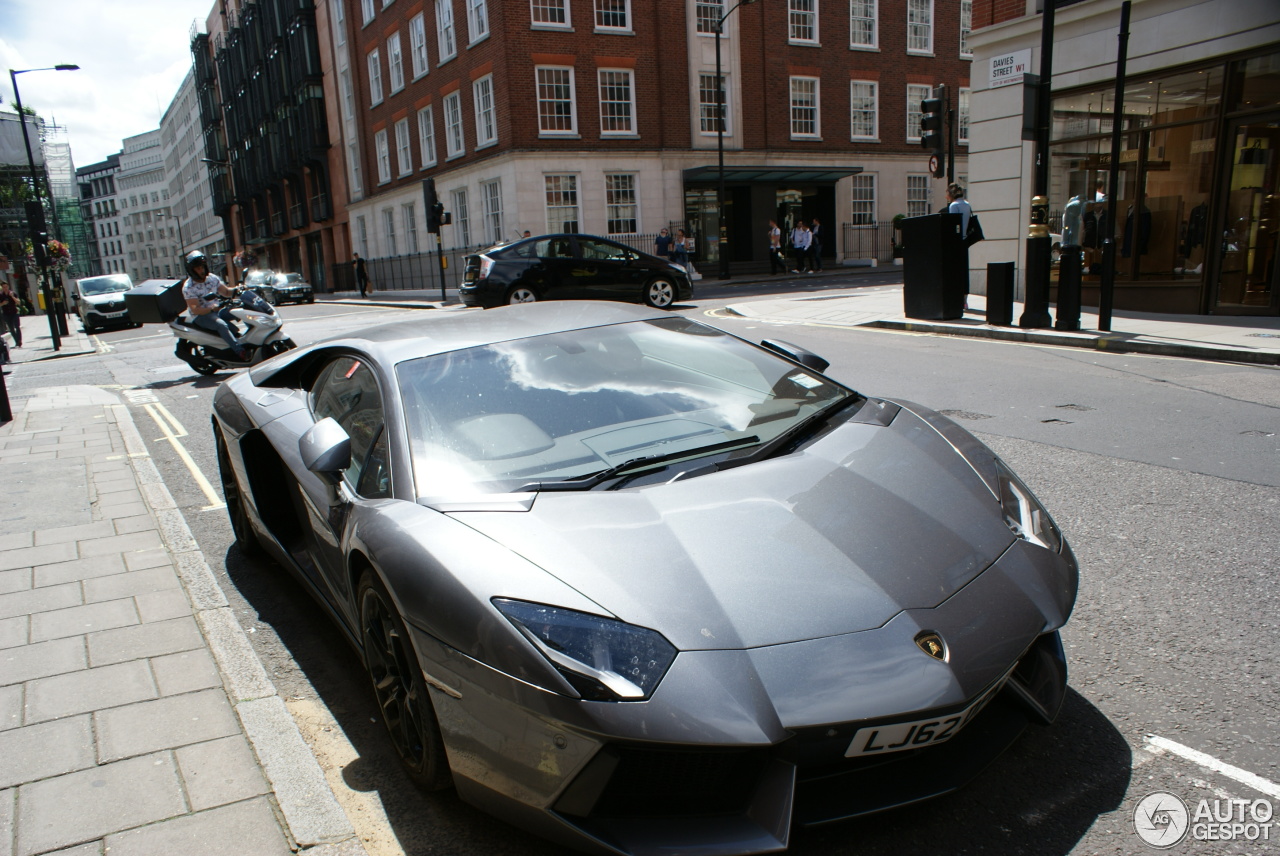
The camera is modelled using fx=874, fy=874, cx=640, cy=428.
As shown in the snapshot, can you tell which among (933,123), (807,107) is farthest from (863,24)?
(933,123)

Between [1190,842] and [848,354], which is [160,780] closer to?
[1190,842]

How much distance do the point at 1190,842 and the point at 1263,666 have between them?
40.2 inches

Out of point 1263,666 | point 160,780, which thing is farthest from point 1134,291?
point 160,780

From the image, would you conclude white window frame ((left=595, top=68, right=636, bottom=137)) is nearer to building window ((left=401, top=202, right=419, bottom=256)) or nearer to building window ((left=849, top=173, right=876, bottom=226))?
building window ((left=849, top=173, right=876, bottom=226))

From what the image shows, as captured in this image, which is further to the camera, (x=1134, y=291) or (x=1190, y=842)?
(x=1134, y=291)

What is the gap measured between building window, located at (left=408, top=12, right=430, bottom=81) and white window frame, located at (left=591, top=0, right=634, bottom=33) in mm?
7890

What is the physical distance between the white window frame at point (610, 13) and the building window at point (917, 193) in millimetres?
13018

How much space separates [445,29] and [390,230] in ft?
34.5

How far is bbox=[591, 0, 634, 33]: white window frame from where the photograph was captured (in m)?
28.6

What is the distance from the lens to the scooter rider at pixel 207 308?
1155 cm

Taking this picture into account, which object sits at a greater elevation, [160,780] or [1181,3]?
[1181,3]

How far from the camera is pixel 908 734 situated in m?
1.84

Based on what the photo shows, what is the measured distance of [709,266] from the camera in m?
30.9

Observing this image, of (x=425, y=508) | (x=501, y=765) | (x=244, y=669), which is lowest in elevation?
(x=244, y=669)
